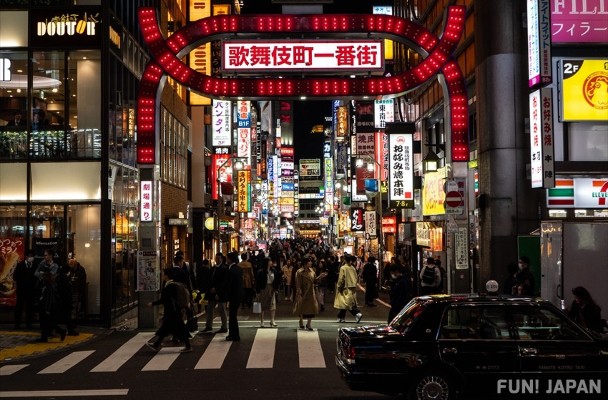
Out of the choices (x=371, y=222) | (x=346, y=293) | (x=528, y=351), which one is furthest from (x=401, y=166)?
(x=528, y=351)

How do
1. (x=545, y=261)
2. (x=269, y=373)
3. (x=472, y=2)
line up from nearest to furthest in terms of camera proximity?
(x=269, y=373) < (x=545, y=261) < (x=472, y=2)

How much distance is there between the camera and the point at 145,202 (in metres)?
19.9

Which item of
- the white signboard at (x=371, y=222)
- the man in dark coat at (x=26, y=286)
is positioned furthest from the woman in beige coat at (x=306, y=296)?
the white signboard at (x=371, y=222)

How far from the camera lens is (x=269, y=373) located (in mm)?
13227

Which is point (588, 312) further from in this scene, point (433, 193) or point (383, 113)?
point (383, 113)

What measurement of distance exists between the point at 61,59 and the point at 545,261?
48.4 feet

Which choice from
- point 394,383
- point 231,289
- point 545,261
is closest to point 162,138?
point 231,289

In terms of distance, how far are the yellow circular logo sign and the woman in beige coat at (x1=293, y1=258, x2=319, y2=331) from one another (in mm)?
9763

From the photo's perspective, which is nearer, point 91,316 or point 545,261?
point 545,261

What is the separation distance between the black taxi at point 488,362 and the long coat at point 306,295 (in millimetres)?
9051

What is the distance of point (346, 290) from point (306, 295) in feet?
7.46

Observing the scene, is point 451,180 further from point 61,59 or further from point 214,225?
point 214,225

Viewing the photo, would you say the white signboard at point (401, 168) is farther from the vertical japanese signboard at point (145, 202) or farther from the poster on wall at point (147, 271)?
the poster on wall at point (147, 271)

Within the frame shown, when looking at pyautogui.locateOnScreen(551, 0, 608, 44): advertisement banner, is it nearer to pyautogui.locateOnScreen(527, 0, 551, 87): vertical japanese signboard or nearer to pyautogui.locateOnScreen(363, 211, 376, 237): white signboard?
pyautogui.locateOnScreen(527, 0, 551, 87): vertical japanese signboard
